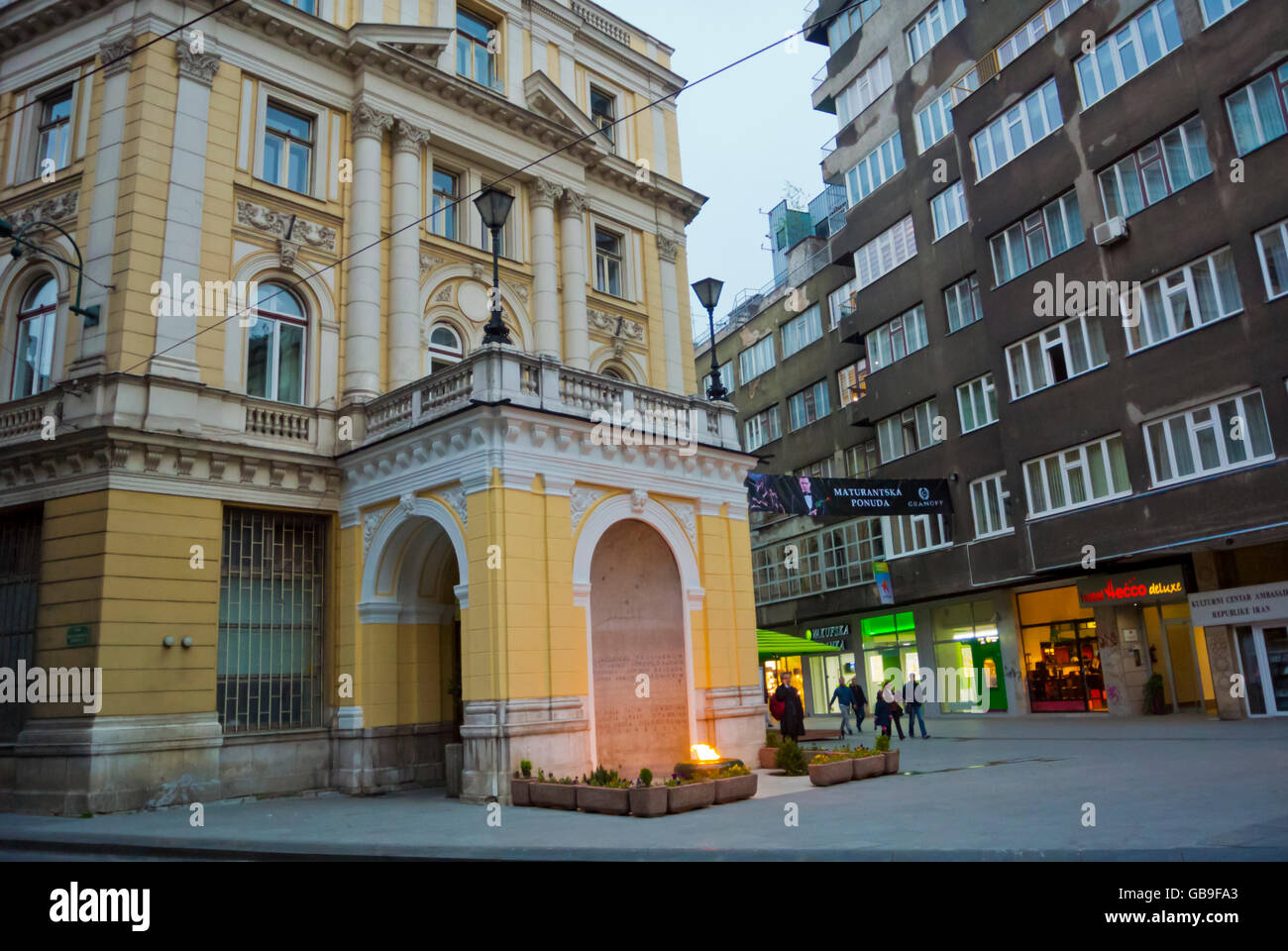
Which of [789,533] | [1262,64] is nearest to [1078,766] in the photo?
[1262,64]

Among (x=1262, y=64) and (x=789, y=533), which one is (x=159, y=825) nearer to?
(x=1262, y=64)

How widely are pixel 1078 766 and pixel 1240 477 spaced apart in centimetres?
1075

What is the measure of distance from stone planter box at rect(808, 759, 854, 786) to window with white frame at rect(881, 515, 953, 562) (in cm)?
2087

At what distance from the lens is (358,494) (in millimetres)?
19641

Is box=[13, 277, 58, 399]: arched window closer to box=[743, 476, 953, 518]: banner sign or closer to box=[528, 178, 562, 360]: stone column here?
box=[528, 178, 562, 360]: stone column

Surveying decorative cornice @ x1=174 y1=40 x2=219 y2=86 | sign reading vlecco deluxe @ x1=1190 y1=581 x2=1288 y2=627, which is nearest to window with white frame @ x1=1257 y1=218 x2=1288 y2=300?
sign reading vlecco deluxe @ x1=1190 y1=581 x2=1288 y2=627

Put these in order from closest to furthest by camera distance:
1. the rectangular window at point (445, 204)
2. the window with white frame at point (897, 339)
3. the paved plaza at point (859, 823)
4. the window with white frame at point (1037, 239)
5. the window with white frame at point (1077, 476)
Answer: the paved plaza at point (859, 823) → the rectangular window at point (445, 204) → the window with white frame at point (1077, 476) → the window with white frame at point (1037, 239) → the window with white frame at point (897, 339)

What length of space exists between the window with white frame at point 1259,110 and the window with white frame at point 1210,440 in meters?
6.14

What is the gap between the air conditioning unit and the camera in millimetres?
25766

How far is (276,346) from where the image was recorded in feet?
66.6

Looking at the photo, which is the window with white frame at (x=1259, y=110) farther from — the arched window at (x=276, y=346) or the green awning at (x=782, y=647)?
the arched window at (x=276, y=346)

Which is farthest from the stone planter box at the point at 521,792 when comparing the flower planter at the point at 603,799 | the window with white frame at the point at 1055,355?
the window with white frame at the point at 1055,355

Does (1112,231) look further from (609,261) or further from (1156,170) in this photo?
(609,261)

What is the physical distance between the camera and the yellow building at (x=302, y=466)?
656 inches
